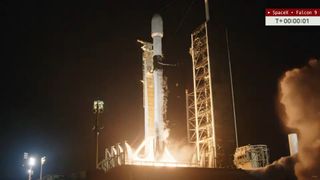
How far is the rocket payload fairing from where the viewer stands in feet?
147

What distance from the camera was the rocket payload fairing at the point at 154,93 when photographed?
4494 centimetres

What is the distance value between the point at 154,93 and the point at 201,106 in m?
5.62

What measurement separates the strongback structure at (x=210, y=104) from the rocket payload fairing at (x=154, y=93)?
450 cm

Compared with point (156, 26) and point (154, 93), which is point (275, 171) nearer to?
point (154, 93)

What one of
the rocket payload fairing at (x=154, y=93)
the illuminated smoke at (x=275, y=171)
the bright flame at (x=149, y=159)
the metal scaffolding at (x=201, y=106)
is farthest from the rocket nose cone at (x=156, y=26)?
the illuminated smoke at (x=275, y=171)

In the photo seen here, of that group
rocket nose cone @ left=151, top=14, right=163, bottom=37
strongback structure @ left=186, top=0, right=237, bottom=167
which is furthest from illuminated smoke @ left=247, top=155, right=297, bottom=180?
rocket nose cone @ left=151, top=14, right=163, bottom=37

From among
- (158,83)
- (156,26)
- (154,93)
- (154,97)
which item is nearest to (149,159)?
(154,97)

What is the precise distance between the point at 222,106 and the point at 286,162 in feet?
31.0

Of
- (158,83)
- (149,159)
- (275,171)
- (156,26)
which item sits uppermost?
(156,26)

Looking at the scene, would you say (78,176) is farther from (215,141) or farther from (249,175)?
(249,175)

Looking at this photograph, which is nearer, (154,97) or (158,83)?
(158,83)

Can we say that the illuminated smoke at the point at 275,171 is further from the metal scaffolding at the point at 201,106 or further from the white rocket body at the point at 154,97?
the white rocket body at the point at 154,97

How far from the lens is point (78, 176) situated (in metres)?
56.7

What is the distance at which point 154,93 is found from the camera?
4672cm
